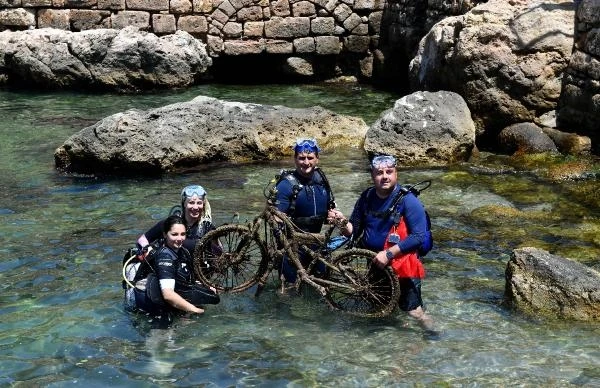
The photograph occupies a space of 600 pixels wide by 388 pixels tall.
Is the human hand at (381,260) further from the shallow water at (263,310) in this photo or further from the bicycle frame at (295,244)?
the shallow water at (263,310)

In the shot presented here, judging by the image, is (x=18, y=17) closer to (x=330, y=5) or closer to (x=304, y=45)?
(x=304, y=45)

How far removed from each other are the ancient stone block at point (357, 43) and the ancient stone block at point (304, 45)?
2.88 ft

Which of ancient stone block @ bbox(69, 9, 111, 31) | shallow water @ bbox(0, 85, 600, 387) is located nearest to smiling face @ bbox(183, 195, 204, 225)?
shallow water @ bbox(0, 85, 600, 387)

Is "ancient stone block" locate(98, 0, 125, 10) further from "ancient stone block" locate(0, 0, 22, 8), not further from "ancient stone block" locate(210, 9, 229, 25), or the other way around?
"ancient stone block" locate(210, 9, 229, 25)

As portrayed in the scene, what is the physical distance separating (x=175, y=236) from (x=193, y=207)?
540mm

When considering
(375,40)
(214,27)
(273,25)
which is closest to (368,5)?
(375,40)

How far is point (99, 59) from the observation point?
19.0 m

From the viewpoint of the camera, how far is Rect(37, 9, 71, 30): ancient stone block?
66.7ft

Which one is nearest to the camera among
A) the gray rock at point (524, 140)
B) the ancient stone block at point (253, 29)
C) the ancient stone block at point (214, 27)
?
the gray rock at point (524, 140)

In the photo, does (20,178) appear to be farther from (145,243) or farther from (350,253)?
(350,253)

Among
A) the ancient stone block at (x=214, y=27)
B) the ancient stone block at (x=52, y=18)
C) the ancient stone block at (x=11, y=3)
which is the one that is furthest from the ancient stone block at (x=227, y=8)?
the ancient stone block at (x=11, y=3)

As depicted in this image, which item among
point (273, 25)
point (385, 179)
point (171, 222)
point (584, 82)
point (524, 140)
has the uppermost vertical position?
point (273, 25)

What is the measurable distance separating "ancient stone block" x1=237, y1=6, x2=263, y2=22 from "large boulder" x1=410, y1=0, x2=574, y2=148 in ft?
23.8

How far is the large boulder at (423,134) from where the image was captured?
42.7 ft
